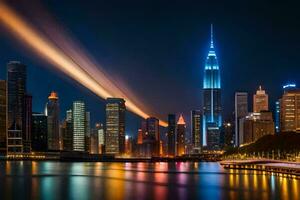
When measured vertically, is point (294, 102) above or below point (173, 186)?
above

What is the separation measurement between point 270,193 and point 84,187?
18.9m

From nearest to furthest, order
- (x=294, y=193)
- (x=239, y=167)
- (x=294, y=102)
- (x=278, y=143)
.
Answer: (x=294, y=193)
(x=239, y=167)
(x=278, y=143)
(x=294, y=102)

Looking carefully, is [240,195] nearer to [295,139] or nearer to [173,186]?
[173,186]

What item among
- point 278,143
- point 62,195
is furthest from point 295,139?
point 62,195

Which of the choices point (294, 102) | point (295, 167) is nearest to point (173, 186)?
point (295, 167)

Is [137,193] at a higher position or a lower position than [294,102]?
lower

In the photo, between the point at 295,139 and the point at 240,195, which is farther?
the point at 295,139

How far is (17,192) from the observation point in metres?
56.0

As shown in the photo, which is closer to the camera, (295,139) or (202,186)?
(202,186)

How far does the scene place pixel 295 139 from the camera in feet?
416

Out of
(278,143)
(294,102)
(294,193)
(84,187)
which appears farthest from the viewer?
(294,102)

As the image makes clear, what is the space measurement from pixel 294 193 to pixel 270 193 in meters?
2.14

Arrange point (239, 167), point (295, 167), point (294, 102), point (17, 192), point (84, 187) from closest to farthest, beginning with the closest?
point (17, 192) → point (84, 187) → point (295, 167) → point (239, 167) → point (294, 102)

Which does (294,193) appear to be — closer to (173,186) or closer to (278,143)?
(173,186)
